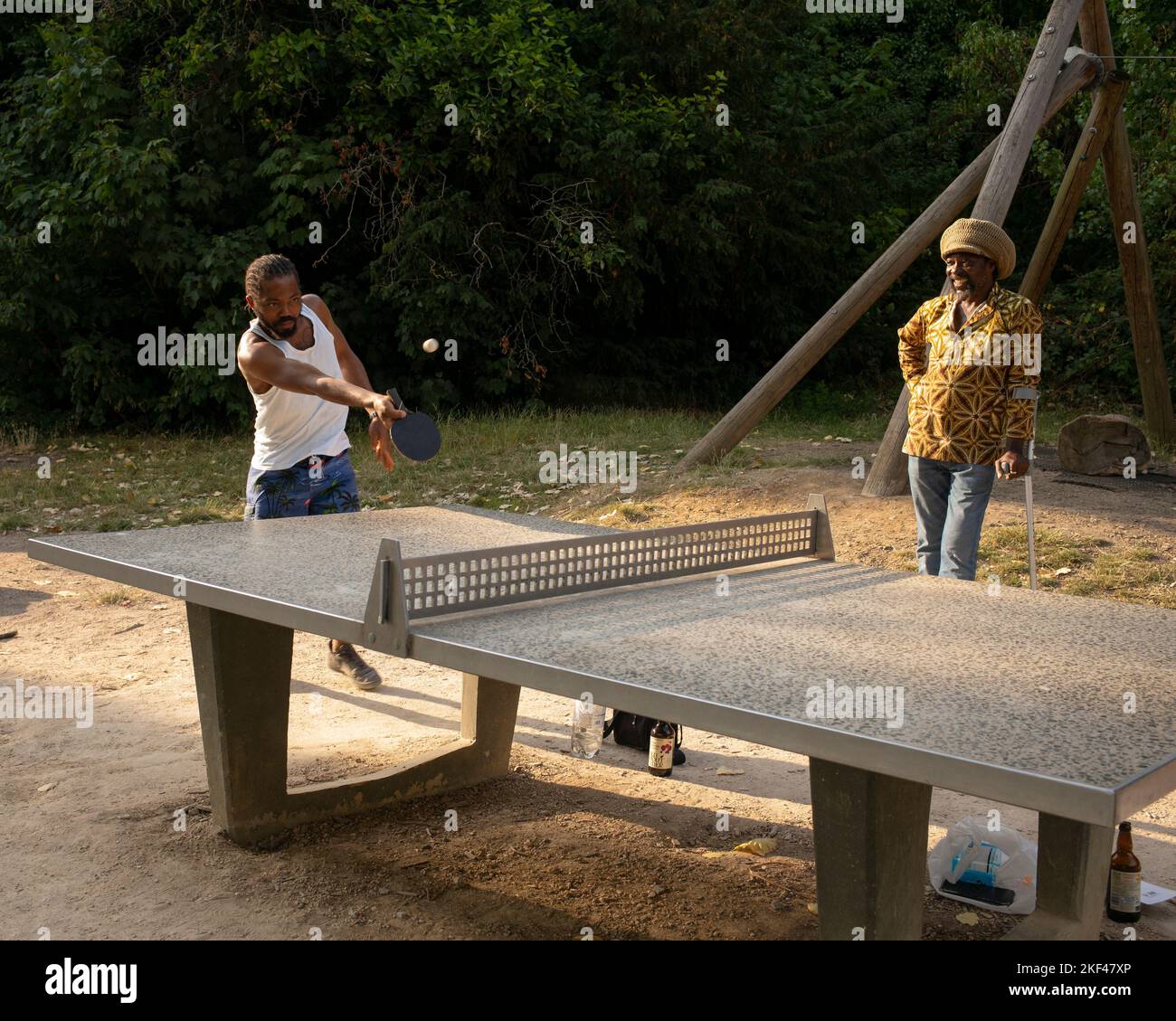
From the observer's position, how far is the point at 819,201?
1869cm

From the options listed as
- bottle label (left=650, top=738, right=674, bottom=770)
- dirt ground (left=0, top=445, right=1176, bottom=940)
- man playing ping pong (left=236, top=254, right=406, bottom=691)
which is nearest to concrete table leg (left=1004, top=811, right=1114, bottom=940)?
dirt ground (left=0, top=445, right=1176, bottom=940)

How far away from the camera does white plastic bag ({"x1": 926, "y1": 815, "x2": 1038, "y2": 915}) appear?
383 cm

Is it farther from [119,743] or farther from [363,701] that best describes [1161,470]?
[119,743]

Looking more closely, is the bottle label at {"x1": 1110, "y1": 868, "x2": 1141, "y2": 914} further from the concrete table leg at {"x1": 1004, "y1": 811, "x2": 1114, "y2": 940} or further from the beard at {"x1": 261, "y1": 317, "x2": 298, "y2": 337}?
the beard at {"x1": 261, "y1": 317, "x2": 298, "y2": 337}

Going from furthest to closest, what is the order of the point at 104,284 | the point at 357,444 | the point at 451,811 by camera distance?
the point at 104,284 → the point at 357,444 → the point at 451,811

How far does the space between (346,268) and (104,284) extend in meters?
2.97

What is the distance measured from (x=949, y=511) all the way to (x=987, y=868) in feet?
6.03

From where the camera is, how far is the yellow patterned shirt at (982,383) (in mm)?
5238

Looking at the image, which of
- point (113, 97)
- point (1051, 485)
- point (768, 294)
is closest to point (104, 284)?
point (113, 97)

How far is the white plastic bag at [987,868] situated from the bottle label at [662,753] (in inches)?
45.7

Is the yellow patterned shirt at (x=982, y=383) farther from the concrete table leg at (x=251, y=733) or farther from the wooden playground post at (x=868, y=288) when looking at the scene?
the wooden playground post at (x=868, y=288)

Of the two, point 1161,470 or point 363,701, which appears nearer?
point 363,701
